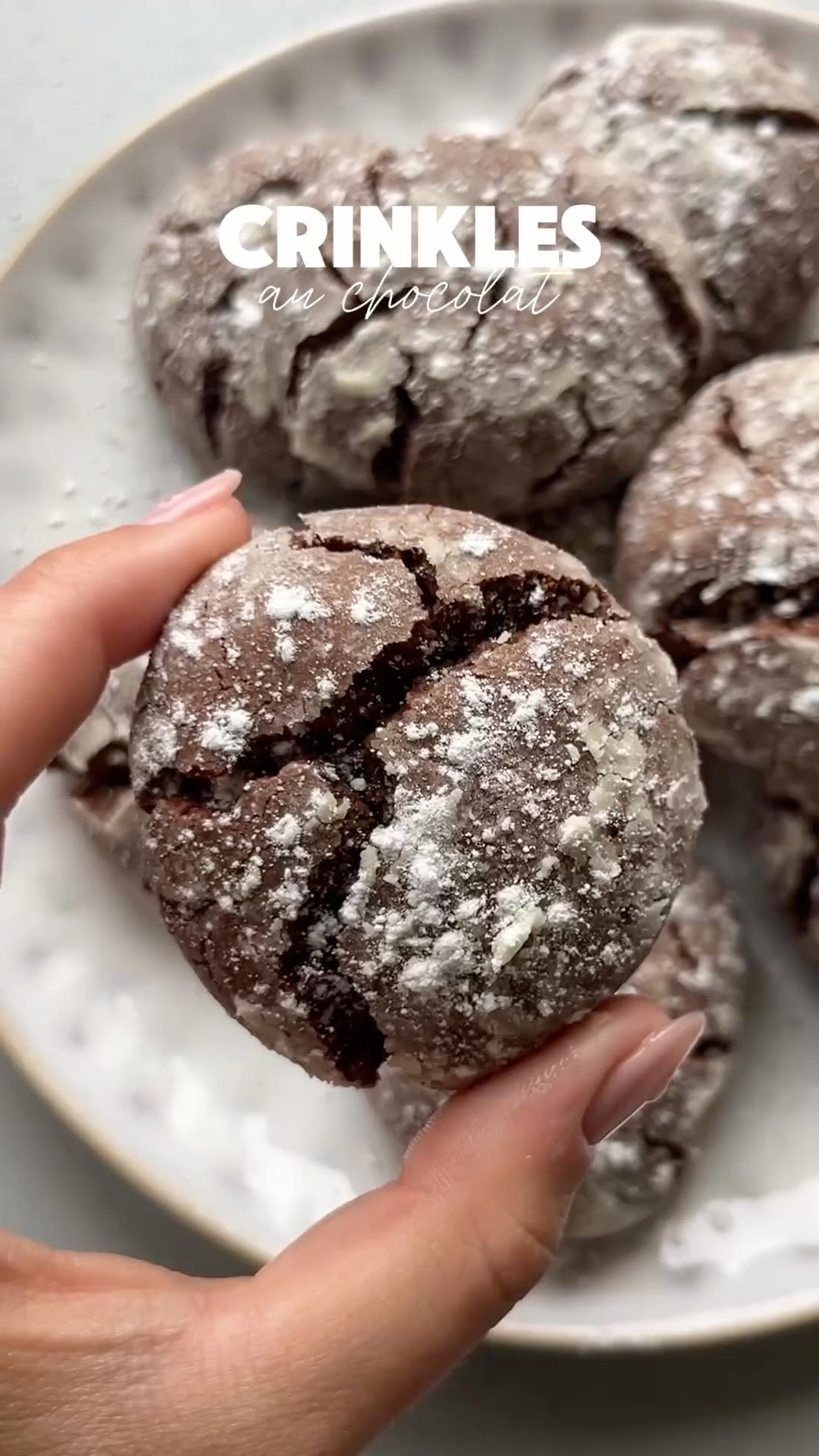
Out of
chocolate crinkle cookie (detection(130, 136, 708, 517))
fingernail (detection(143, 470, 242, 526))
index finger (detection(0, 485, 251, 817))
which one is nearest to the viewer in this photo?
index finger (detection(0, 485, 251, 817))

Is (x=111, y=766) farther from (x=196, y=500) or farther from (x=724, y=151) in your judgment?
(x=724, y=151)

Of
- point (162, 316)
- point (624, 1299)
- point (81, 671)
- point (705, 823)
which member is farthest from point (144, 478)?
point (624, 1299)

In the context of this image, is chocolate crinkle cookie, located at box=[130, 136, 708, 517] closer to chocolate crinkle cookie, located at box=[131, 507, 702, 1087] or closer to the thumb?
chocolate crinkle cookie, located at box=[131, 507, 702, 1087]

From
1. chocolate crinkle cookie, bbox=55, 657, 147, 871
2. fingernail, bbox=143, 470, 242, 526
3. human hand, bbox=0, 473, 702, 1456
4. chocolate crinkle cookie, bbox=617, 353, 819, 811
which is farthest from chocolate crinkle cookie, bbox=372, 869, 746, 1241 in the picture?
fingernail, bbox=143, 470, 242, 526

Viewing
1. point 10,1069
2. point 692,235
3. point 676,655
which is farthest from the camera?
point 10,1069

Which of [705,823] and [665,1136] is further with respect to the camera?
[705,823]

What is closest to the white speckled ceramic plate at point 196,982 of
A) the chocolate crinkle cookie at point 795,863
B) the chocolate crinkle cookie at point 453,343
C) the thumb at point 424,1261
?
the chocolate crinkle cookie at point 795,863

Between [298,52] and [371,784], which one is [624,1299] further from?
[298,52]
